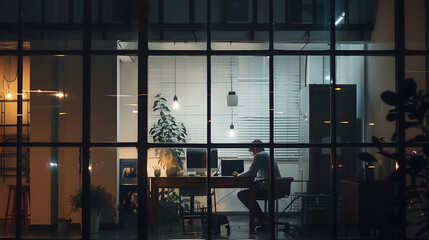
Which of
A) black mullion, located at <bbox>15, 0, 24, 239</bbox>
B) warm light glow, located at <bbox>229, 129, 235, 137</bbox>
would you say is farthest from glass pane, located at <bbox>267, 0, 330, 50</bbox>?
black mullion, located at <bbox>15, 0, 24, 239</bbox>

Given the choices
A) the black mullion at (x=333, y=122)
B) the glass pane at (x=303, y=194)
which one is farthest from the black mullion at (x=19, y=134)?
the black mullion at (x=333, y=122)

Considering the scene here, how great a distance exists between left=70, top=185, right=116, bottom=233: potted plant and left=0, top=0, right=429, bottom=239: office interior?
2 cm

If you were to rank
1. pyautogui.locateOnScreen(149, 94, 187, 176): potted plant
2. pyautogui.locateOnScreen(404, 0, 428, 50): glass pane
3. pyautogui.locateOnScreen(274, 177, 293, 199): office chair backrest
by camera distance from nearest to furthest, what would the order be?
pyautogui.locateOnScreen(274, 177, 293, 199): office chair backrest, pyautogui.locateOnScreen(149, 94, 187, 176): potted plant, pyautogui.locateOnScreen(404, 0, 428, 50): glass pane

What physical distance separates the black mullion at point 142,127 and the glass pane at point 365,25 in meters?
2.60

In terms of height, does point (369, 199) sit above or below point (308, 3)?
below

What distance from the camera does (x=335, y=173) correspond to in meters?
6.84

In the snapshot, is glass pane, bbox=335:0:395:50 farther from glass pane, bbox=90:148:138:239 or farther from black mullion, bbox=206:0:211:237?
glass pane, bbox=90:148:138:239

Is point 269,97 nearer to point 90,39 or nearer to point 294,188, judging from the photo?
point 294,188

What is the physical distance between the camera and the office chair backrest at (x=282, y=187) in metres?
6.78

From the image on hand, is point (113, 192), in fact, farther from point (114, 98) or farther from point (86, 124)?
point (114, 98)

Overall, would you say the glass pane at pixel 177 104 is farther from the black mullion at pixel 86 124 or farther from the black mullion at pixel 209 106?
the black mullion at pixel 86 124

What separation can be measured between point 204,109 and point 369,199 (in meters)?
2.47

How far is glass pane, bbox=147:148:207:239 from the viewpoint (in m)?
6.85

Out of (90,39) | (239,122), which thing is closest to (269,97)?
(239,122)
